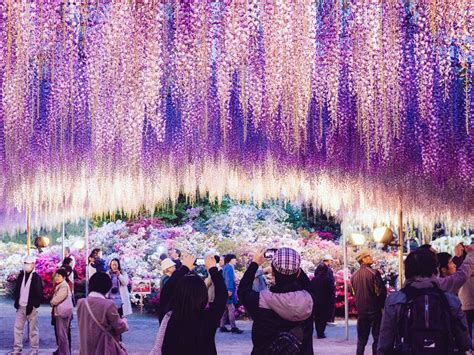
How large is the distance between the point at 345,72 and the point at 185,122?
1721 millimetres

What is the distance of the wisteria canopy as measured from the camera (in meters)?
5.38

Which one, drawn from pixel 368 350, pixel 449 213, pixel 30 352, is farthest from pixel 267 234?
pixel 30 352

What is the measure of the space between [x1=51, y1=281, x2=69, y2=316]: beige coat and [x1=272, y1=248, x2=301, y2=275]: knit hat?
4.31 m

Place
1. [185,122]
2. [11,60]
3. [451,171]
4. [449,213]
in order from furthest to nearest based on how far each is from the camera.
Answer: [449,213] < [451,171] < [185,122] < [11,60]

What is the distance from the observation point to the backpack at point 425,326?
342 cm

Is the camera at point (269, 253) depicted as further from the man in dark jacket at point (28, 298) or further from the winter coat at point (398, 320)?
the man in dark jacket at point (28, 298)

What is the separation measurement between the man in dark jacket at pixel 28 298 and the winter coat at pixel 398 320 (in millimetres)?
5134

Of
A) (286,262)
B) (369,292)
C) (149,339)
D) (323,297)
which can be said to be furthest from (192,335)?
(323,297)

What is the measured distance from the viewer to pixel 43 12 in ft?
17.3

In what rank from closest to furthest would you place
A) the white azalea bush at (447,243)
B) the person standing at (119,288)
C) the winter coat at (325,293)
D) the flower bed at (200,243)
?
the person standing at (119,288)
the winter coat at (325,293)
the flower bed at (200,243)
the white azalea bush at (447,243)

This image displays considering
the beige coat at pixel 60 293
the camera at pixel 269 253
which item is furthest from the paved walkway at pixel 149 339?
the camera at pixel 269 253

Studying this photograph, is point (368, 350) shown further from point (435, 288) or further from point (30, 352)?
point (435, 288)

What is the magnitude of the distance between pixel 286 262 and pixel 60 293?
4442 mm

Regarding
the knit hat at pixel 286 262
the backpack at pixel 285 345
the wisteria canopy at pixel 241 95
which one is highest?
the wisteria canopy at pixel 241 95
